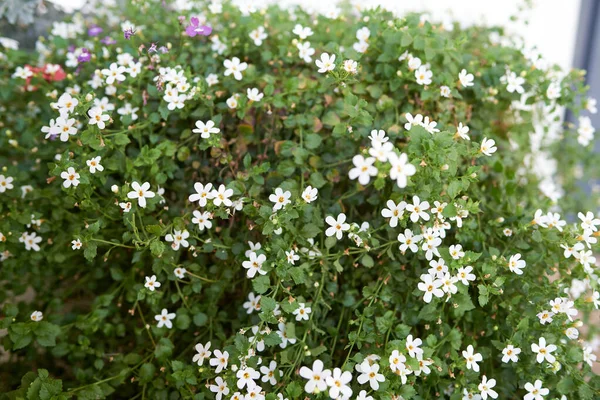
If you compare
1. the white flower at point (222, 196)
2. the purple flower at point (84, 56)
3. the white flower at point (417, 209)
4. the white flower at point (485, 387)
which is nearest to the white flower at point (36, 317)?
the white flower at point (222, 196)

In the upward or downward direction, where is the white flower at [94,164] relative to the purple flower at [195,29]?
downward

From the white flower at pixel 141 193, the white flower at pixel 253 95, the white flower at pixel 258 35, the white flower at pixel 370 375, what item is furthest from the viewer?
the white flower at pixel 258 35

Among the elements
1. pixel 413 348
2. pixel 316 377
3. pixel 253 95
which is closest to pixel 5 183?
pixel 253 95

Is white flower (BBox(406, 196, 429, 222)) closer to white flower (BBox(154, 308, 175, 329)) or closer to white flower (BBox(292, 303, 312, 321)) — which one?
white flower (BBox(292, 303, 312, 321))

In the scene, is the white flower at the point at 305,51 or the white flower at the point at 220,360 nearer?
the white flower at the point at 220,360

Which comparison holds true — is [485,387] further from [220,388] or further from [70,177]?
[70,177]

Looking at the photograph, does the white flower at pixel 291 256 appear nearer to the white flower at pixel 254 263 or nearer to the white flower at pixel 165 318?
the white flower at pixel 254 263

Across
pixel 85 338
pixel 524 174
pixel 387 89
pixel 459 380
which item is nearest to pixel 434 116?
pixel 387 89
